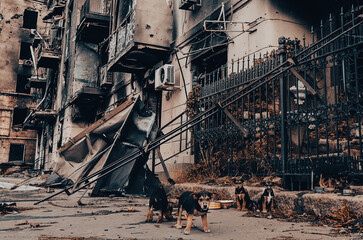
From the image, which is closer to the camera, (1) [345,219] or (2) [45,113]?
(1) [345,219]

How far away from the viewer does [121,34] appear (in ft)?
42.5

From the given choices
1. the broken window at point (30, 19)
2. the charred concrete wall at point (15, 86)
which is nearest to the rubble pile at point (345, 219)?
the charred concrete wall at point (15, 86)

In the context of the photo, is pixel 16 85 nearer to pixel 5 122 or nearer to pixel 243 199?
pixel 5 122

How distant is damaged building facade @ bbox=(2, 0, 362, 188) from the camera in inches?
195

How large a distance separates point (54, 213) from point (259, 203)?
328 centimetres

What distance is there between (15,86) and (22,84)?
0.88 metres

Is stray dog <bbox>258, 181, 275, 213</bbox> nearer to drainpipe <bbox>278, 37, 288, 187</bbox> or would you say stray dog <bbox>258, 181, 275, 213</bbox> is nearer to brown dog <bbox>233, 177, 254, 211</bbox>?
brown dog <bbox>233, 177, 254, 211</bbox>

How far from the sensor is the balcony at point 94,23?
1702 cm

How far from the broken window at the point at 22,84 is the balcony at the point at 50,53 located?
8563mm

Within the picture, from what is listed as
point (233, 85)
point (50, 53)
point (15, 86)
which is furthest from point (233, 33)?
point (15, 86)

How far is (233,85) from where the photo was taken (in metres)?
6.87

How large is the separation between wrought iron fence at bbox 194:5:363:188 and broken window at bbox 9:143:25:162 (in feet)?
90.2

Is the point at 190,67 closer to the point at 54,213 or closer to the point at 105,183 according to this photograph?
the point at 105,183

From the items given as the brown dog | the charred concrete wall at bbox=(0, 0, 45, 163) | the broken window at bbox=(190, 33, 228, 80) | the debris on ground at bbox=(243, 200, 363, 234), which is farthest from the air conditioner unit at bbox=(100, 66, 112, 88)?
the charred concrete wall at bbox=(0, 0, 45, 163)
